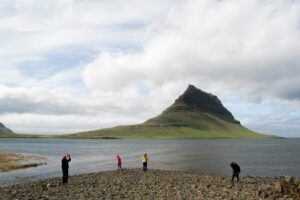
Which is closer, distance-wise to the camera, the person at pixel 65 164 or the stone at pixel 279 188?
the stone at pixel 279 188

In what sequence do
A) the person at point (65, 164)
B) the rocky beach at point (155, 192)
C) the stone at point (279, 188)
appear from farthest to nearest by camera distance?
the person at point (65, 164) < the stone at point (279, 188) < the rocky beach at point (155, 192)

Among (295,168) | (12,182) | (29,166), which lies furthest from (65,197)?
(295,168)

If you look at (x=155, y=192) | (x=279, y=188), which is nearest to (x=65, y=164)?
(x=155, y=192)

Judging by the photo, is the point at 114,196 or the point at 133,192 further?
the point at 133,192

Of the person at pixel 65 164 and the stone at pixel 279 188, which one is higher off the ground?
the person at pixel 65 164

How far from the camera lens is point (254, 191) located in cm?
3728

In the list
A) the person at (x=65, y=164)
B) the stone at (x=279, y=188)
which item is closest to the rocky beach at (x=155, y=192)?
the stone at (x=279, y=188)

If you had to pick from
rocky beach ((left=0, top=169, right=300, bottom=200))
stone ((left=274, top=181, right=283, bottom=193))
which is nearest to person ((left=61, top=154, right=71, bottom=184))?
rocky beach ((left=0, top=169, right=300, bottom=200))

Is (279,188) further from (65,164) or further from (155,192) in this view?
(65,164)

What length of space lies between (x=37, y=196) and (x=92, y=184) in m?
9.79

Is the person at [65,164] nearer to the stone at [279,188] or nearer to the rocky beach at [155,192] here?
the rocky beach at [155,192]

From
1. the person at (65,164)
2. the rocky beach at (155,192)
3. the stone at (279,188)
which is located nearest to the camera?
the rocky beach at (155,192)

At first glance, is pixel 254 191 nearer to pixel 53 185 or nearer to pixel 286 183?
pixel 286 183

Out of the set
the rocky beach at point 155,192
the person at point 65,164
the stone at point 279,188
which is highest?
the person at point 65,164
